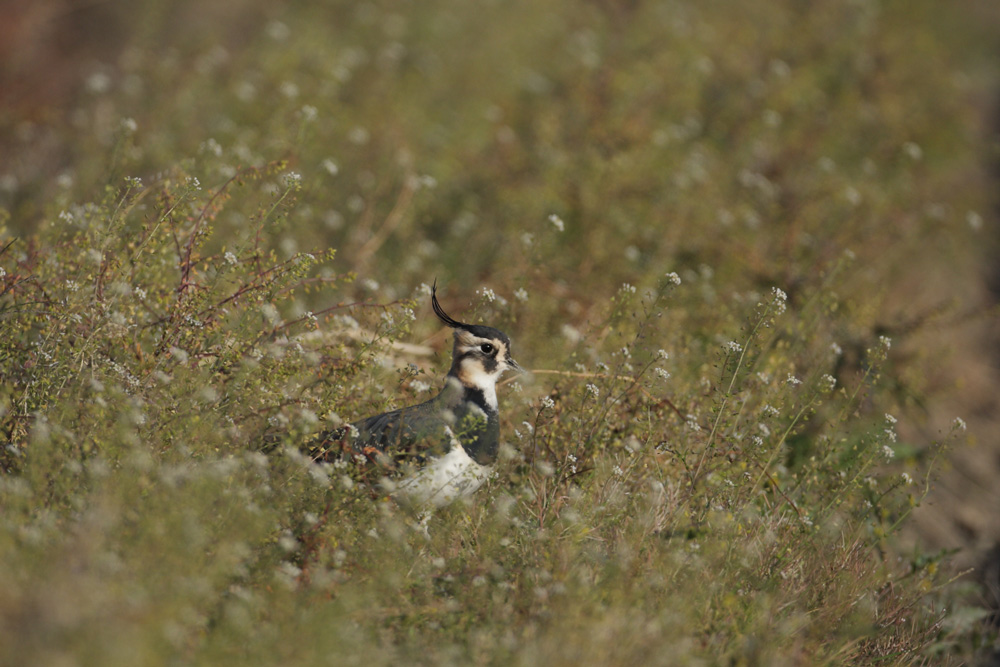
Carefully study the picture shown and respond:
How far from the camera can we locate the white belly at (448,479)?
3.96 meters

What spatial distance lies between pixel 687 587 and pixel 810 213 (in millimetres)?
5295

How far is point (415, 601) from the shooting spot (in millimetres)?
3602

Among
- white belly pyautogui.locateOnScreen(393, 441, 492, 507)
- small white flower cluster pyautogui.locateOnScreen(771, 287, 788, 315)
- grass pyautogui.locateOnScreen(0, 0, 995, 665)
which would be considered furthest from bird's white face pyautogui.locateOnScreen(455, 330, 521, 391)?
small white flower cluster pyautogui.locateOnScreen(771, 287, 788, 315)

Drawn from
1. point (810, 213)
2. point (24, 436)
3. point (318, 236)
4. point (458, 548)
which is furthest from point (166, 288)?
point (810, 213)

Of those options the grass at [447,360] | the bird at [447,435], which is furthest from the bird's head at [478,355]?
the grass at [447,360]

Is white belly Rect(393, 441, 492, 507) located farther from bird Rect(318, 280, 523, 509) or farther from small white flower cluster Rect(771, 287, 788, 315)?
small white flower cluster Rect(771, 287, 788, 315)

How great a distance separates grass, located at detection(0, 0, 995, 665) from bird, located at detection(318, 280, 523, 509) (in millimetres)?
137

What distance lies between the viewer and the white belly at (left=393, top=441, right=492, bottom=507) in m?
3.96

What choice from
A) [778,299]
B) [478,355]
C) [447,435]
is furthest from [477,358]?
[778,299]

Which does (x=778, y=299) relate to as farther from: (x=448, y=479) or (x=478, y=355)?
(x=448, y=479)

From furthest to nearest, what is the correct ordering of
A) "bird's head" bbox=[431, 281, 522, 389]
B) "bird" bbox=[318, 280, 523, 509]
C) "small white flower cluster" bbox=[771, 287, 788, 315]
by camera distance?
"bird's head" bbox=[431, 281, 522, 389] → "small white flower cluster" bbox=[771, 287, 788, 315] → "bird" bbox=[318, 280, 523, 509]

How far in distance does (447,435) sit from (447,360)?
2.67 ft

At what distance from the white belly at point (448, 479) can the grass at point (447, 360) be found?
97 millimetres

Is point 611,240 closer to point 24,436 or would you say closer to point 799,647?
point 799,647
